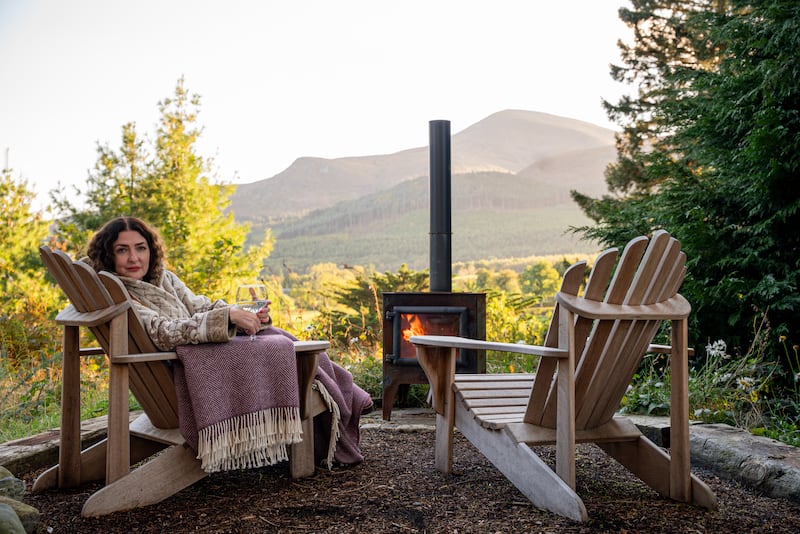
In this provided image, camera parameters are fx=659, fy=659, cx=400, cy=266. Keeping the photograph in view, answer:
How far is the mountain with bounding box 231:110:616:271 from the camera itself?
77.3 ft

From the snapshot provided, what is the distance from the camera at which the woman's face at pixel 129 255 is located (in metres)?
2.61

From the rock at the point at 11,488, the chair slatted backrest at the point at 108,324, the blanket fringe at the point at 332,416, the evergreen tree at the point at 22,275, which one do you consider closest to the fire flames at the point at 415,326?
the blanket fringe at the point at 332,416

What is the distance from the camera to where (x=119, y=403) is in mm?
2223

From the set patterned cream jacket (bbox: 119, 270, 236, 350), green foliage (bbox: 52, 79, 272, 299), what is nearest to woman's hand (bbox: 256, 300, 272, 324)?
patterned cream jacket (bbox: 119, 270, 236, 350)

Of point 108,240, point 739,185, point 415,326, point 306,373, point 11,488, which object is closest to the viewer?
point 11,488

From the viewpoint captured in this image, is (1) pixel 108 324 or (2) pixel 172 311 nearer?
(1) pixel 108 324

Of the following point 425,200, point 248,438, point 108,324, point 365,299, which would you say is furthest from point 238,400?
point 425,200

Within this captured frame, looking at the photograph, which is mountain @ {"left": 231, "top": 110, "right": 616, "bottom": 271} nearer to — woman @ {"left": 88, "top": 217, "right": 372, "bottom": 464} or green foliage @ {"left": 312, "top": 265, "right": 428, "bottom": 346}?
green foliage @ {"left": 312, "top": 265, "right": 428, "bottom": 346}

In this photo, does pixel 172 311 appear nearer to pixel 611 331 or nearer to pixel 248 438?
pixel 248 438

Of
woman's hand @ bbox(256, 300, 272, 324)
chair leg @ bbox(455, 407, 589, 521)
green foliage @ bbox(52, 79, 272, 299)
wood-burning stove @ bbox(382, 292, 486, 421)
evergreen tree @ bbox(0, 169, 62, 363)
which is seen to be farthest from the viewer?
green foliage @ bbox(52, 79, 272, 299)

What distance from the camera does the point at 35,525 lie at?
202cm

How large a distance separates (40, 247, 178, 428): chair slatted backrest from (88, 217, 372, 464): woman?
3.0 inches

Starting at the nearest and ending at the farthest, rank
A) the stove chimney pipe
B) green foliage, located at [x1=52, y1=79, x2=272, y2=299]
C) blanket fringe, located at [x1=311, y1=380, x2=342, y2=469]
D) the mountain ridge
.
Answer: blanket fringe, located at [x1=311, y1=380, x2=342, y2=469] < the stove chimney pipe < green foliage, located at [x1=52, y1=79, x2=272, y2=299] < the mountain ridge

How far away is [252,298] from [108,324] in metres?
0.48
